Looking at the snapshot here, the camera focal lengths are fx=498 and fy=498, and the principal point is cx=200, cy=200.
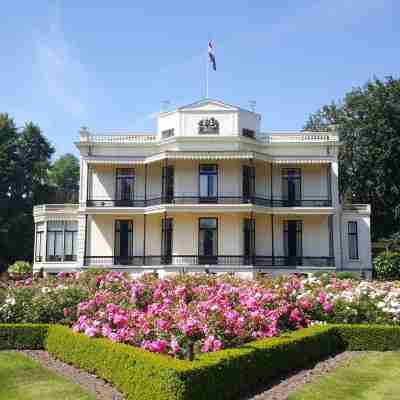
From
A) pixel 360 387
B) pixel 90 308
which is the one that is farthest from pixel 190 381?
pixel 90 308

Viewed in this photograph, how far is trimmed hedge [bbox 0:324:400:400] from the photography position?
7730mm

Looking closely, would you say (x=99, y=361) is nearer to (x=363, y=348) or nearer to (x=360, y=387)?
(x=360, y=387)

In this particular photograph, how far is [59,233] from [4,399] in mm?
23550

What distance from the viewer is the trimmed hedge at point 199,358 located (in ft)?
25.4

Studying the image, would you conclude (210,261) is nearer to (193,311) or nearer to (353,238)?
(353,238)

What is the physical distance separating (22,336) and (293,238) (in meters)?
19.8

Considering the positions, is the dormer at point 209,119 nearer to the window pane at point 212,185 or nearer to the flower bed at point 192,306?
the window pane at point 212,185

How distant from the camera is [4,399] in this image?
845 centimetres

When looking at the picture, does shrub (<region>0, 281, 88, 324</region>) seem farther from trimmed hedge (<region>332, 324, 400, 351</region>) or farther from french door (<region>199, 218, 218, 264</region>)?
french door (<region>199, 218, 218, 264</region>)

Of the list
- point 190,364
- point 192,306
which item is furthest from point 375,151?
point 190,364

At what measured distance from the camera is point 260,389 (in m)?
9.40

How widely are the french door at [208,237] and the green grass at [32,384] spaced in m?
17.8

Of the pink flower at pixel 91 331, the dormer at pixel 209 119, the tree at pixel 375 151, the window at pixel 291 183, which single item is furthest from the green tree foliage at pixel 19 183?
the pink flower at pixel 91 331

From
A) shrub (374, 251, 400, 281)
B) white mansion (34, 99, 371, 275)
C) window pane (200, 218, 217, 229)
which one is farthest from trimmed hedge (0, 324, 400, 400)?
shrub (374, 251, 400, 281)
